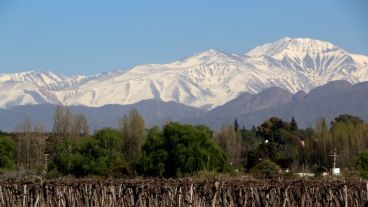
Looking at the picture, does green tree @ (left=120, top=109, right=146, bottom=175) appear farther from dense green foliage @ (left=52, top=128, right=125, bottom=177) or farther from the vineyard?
the vineyard

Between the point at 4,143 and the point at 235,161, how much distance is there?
36.5m

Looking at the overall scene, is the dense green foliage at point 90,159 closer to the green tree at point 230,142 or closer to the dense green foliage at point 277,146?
the dense green foliage at point 277,146

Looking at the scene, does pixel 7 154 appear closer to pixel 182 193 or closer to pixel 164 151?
pixel 164 151

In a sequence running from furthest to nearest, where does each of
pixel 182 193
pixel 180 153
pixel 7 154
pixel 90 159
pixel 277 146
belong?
1. pixel 277 146
2. pixel 7 154
3. pixel 90 159
4. pixel 180 153
5. pixel 182 193

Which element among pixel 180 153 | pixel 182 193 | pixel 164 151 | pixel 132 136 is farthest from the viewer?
pixel 132 136

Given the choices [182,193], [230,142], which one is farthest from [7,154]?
[182,193]

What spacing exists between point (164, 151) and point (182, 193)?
47442mm

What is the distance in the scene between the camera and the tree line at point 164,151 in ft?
286

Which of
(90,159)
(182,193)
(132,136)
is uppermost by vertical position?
(132,136)

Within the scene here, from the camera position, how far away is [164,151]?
295 ft

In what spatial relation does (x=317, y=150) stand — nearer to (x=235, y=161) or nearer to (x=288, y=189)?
(x=235, y=161)

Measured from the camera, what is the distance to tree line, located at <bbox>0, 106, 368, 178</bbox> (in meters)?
87.2

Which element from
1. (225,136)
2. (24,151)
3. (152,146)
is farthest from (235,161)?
(152,146)

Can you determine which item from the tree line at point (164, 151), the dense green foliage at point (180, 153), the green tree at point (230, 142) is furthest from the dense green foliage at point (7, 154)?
the green tree at point (230, 142)
